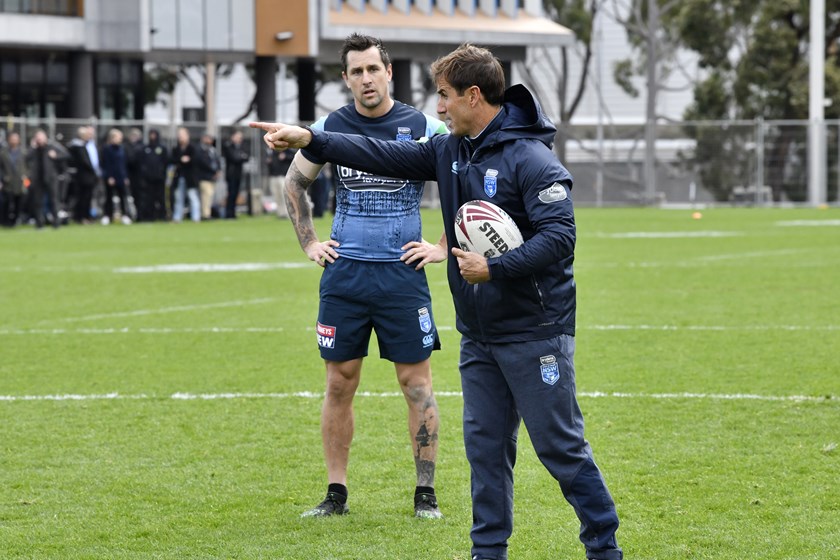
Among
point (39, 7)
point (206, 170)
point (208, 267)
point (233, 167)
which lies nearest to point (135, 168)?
point (206, 170)

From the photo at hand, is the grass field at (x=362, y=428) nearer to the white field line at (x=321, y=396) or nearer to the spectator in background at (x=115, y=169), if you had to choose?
the white field line at (x=321, y=396)

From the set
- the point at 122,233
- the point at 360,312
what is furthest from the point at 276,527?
the point at 122,233

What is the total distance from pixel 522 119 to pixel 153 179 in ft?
96.6

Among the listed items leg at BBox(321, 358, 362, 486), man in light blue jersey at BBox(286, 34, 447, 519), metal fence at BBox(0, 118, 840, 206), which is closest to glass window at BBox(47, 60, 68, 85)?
metal fence at BBox(0, 118, 840, 206)

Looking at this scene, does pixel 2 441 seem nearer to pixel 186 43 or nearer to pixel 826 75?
pixel 186 43

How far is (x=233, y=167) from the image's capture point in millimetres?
35844

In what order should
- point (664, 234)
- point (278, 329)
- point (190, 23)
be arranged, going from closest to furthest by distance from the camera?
point (278, 329) → point (664, 234) → point (190, 23)

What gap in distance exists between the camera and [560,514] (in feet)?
21.4

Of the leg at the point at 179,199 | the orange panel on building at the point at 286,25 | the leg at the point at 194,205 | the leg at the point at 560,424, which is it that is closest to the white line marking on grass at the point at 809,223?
the leg at the point at 194,205

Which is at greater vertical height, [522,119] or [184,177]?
[522,119]

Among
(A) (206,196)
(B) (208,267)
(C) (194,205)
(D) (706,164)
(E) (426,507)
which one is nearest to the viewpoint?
(E) (426,507)

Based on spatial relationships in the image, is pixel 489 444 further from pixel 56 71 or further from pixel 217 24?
pixel 56 71

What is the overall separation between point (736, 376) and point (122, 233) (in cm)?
2114

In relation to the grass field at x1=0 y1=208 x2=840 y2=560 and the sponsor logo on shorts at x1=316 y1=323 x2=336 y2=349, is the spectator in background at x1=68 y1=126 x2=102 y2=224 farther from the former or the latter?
the sponsor logo on shorts at x1=316 y1=323 x2=336 y2=349
